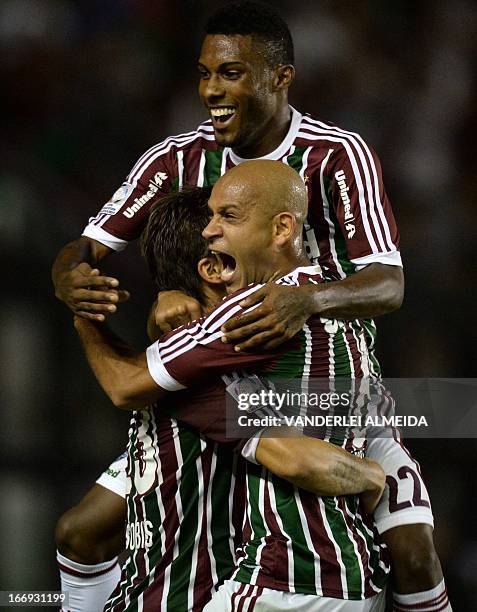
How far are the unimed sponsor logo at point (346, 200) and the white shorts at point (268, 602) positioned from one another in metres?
0.95

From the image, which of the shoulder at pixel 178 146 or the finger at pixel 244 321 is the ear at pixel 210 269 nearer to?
the finger at pixel 244 321

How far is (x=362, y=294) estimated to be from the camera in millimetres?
2285

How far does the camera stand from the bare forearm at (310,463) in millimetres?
1830

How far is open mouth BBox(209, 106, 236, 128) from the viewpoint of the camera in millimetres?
2533

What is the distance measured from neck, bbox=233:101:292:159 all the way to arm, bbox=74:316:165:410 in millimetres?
714

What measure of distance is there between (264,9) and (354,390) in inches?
43.4

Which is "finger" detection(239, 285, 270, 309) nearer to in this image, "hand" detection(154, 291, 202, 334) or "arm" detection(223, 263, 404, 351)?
"arm" detection(223, 263, 404, 351)

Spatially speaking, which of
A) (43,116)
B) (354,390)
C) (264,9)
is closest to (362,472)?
(354,390)

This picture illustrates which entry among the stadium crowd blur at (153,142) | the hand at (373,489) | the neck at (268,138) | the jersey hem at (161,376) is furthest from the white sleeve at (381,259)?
the stadium crowd blur at (153,142)

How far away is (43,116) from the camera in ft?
12.0

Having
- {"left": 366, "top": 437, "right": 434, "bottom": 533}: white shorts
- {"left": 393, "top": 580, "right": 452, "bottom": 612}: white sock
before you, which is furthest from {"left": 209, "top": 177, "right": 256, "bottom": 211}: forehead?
{"left": 393, "top": 580, "right": 452, "bottom": 612}: white sock

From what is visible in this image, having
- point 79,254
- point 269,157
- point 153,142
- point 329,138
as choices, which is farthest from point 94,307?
point 153,142

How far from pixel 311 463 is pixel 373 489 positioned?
0.23 meters

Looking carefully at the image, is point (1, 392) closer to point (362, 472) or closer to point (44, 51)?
point (44, 51)
